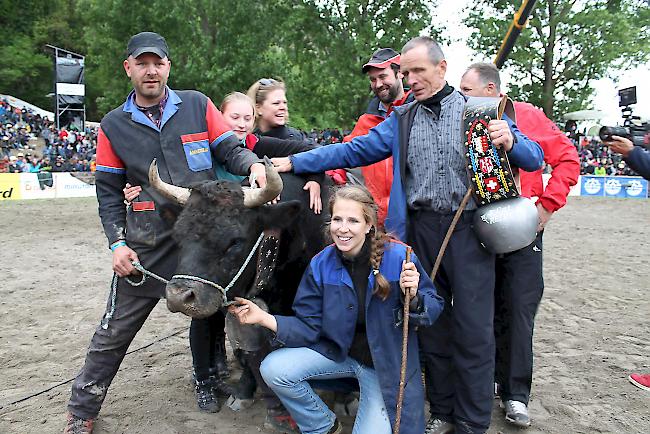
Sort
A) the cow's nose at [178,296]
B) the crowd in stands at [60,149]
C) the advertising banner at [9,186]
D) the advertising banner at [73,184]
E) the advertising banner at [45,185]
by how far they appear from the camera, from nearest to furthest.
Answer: the cow's nose at [178,296]
the advertising banner at [9,186]
the advertising banner at [45,185]
the advertising banner at [73,184]
the crowd in stands at [60,149]

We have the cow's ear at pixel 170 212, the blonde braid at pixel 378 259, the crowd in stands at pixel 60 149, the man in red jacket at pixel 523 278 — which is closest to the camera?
the blonde braid at pixel 378 259

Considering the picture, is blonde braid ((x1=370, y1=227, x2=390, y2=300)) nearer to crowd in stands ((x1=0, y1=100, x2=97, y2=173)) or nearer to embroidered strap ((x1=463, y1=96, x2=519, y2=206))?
embroidered strap ((x1=463, y1=96, x2=519, y2=206))

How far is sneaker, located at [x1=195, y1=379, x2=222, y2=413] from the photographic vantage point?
4297mm

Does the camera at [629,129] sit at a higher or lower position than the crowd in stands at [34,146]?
lower

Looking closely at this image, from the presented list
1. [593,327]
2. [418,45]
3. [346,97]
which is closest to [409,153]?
[418,45]

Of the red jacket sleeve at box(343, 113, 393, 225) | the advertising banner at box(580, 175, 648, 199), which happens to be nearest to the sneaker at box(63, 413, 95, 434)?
the red jacket sleeve at box(343, 113, 393, 225)

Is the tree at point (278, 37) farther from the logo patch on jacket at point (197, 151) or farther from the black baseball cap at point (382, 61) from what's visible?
the logo patch on jacket at point (197, 151)

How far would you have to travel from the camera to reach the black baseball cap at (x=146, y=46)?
3.67m

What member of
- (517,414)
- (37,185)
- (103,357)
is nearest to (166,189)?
(103,357)

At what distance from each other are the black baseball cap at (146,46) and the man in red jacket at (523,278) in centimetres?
226

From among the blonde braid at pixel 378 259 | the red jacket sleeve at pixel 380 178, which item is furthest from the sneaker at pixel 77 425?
the red jacket sleeve at pixel 380 178

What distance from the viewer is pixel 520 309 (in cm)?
409

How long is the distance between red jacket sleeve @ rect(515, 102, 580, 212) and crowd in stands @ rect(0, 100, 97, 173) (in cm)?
2061

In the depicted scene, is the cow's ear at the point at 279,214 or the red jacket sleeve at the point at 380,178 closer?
the cow's ear at the point at 279,214
